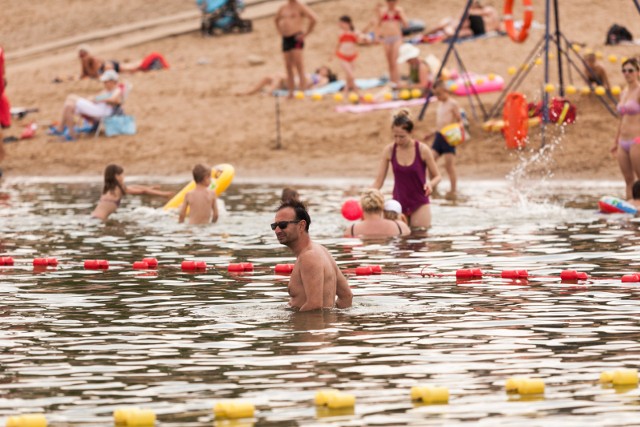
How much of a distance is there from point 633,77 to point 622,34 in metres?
13.6

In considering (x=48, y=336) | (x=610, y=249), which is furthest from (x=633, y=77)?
(x=48, y=336)

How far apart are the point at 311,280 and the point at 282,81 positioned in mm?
19680

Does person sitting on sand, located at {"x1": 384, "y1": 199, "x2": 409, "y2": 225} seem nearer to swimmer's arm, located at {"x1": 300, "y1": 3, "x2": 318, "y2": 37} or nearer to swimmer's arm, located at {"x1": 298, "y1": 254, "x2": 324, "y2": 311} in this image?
swimmer's arm, located at {"x1": 298, "y1": 254, "x2": 324, "y2": 311}

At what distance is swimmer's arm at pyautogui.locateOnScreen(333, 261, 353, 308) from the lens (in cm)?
1196

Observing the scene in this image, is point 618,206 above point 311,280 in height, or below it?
below

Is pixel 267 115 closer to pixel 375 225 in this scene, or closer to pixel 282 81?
pixel 282 81

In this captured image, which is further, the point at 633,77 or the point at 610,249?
the point at 633,77

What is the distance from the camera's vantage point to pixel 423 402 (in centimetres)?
887

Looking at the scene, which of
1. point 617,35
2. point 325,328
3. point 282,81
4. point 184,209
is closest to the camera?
point 325,328

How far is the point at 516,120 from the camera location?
2562 centimetres

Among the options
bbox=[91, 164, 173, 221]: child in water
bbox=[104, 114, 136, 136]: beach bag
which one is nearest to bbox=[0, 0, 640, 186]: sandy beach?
bbox=[104, 114, 136, 136]: beach bag

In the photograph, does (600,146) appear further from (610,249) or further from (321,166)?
(610,249)

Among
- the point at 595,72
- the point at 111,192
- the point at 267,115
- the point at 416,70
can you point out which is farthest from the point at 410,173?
the point at 267,115

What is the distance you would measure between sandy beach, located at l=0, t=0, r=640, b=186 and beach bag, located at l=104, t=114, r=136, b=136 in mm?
206
